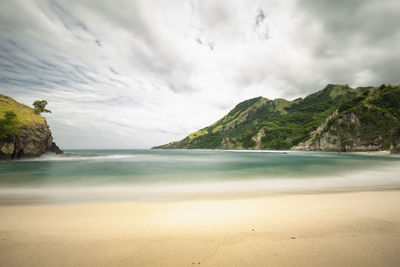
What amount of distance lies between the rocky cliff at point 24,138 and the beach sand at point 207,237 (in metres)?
55.2

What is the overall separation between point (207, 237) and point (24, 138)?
66.2m

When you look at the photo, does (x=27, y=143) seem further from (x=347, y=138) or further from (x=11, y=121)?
(x=347, y=138)

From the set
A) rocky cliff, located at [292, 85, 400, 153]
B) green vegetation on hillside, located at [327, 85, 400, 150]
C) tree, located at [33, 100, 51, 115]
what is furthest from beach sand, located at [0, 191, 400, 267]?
green vegetation on hillside, located at [327, 85, 400, 150]

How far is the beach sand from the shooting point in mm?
3049

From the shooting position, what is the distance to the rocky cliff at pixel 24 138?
40000 millimetres

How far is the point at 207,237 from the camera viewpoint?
12.8 feet

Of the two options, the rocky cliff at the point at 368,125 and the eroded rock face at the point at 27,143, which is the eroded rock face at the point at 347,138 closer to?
the rocky cliff at the point at 368,125

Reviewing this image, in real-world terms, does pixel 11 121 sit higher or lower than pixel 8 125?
higher

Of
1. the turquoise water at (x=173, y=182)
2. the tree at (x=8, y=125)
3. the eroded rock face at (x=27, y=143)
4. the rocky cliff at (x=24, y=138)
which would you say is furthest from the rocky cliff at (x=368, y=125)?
the tree at (x=8, y=125)

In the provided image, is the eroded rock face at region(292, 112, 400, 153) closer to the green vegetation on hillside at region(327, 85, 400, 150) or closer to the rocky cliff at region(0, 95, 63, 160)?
the green vegetation on hillside at region(327, 85, 400, 150)

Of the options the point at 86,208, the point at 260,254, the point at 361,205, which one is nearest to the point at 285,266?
the point at 260,254

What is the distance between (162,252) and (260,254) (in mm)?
2105

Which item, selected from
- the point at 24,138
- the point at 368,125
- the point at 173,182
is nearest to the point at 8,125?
the point at 24,138

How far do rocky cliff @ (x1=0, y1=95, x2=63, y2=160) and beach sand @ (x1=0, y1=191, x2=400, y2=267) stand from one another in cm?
5517
